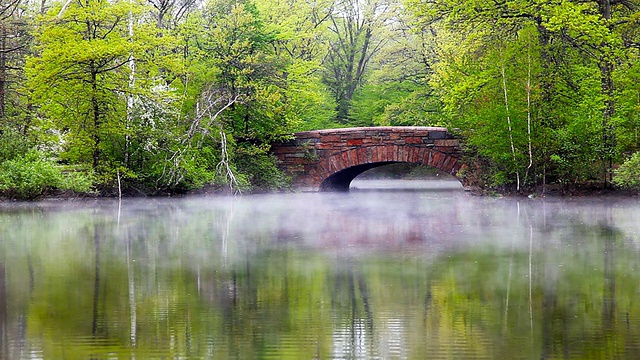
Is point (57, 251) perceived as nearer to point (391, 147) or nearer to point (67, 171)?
point (67, 171)

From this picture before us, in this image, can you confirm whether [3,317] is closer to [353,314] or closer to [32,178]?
[353,314]

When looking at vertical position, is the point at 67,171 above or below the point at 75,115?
below

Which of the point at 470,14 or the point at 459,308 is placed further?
the point at 470,14

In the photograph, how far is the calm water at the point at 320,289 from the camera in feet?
17.5

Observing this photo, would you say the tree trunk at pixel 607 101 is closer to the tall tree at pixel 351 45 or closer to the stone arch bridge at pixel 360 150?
the stone arch bridge at pixel 360 150

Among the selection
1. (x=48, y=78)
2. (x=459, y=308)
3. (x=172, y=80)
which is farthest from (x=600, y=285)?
(x=172, y=80)

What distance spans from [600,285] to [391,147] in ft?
61.2

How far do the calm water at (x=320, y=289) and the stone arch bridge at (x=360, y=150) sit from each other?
11156mm

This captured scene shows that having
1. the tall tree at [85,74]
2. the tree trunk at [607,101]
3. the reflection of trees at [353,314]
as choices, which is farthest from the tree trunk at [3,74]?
the reflection of trees at [353,314]

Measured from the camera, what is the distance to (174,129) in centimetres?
2389

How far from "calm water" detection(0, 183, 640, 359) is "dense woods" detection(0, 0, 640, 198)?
7352 mm

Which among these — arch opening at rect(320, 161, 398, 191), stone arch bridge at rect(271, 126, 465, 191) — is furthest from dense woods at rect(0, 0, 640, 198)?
arch opening at rect(320, 161, 398, 191)

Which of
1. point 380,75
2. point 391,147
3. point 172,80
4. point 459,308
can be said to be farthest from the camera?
point 380,75

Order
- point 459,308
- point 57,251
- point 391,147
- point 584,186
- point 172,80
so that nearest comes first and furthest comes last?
point 459,308 → point 57,251 → point 584,186 → point 391,147 → point 172,80
